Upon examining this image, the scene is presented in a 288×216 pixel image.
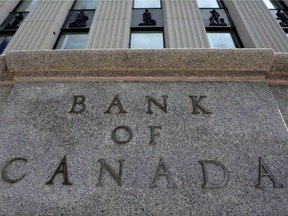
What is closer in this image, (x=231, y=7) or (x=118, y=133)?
(x=118, y=133)

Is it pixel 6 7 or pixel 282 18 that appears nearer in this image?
pixel 282 18

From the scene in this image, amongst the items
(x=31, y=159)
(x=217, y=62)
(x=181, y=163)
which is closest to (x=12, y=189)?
(x=31, y=159)

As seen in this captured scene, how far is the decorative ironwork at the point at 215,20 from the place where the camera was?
32.8ft

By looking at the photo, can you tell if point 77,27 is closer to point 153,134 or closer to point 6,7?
point 6,7

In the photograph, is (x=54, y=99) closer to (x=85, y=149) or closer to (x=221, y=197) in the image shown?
(x=85, y=149)

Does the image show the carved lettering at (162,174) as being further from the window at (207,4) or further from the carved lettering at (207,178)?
the window at (207,4)

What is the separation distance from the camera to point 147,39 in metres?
9.59

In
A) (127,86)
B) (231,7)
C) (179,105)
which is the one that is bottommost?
(179,105)

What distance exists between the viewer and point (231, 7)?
10539 mm

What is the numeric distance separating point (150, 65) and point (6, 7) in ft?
28.8

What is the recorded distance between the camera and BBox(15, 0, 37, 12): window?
11398mm

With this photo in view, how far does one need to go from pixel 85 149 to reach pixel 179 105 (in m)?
1.62

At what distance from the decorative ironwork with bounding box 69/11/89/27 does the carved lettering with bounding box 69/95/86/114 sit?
6.22 meters

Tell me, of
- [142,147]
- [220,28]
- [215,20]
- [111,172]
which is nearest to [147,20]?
[215,20]
